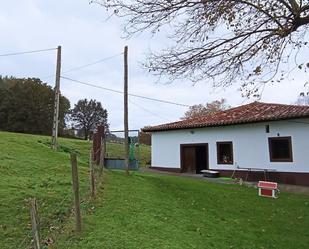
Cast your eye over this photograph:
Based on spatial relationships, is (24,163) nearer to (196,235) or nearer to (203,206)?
(203,206)

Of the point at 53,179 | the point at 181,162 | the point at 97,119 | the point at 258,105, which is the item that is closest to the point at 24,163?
the point at 53,179

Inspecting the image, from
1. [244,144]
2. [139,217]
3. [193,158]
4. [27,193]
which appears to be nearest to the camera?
[139,217]

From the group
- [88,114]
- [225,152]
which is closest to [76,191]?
[225,152]

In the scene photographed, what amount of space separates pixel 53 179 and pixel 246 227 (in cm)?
657

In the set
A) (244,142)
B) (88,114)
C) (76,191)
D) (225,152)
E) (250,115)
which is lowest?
(76,191)

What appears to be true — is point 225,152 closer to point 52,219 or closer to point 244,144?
point 244,144

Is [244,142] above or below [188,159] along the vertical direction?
above

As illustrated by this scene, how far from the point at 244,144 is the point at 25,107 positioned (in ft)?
147

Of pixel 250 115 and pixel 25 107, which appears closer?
pixel 250 115

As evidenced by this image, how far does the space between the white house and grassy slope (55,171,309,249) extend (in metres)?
Answer: 7.69

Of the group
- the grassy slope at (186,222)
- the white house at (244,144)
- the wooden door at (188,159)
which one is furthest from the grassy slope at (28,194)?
the wooden door at (188,159)

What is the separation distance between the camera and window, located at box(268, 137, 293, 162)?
24156mm

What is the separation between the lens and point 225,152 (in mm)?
27641

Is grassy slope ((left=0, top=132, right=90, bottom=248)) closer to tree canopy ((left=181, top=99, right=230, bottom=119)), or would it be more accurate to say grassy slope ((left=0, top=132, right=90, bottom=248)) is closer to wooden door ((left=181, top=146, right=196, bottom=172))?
wooden door ((left=181, top=146, right=196, bottom=172))
